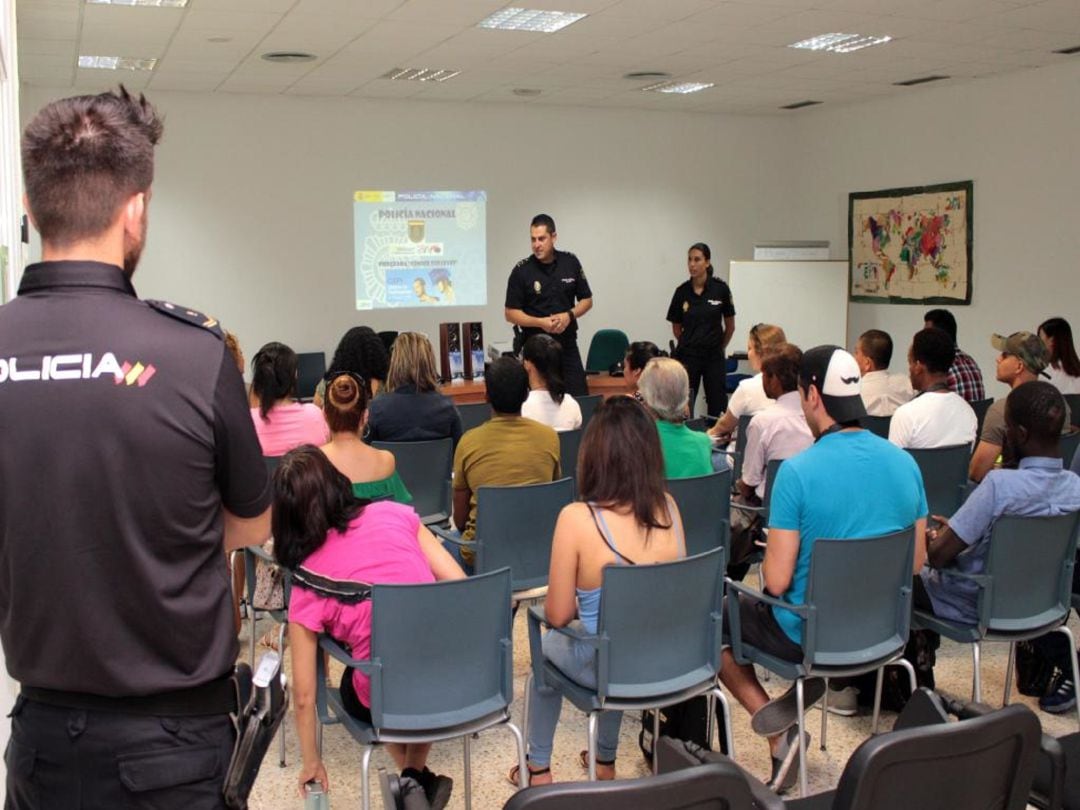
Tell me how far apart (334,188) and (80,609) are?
30.3ft

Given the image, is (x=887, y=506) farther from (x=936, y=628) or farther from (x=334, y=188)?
(x=334, y=188)

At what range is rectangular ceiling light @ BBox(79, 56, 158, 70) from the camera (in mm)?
8156

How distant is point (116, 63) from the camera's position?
8359 mm

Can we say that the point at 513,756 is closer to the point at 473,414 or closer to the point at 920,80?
the point at 473,414

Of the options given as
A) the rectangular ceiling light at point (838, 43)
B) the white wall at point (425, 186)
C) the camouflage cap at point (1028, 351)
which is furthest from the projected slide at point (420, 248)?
the camouflage cap at point (1028, 351)

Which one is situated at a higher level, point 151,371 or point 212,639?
point 151,371

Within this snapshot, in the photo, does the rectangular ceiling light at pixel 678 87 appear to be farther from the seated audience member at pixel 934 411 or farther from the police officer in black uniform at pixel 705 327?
the seated audience member at pixel 934 411

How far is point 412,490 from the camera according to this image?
187 inches

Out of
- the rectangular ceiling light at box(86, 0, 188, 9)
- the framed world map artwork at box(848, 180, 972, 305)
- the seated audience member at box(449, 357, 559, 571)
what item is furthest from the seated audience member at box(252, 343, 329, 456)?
the framed world map artwork at box(848, 180, 972, 305)

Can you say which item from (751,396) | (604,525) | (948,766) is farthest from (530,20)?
(948,766)

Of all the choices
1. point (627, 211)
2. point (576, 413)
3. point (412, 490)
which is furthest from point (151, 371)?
point (627, 211)

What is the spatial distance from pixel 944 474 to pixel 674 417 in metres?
1.27

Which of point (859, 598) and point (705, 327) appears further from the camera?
point (705, 327)

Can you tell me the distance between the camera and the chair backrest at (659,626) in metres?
2.90
